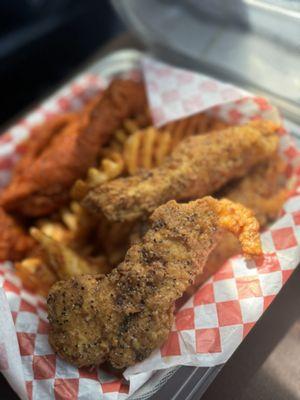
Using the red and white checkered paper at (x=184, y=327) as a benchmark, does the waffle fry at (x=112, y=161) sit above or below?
above

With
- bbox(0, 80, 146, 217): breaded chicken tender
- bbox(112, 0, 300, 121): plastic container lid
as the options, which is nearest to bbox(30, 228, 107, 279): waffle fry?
bbox(0, 80, 146, 217): breaded chicken tender

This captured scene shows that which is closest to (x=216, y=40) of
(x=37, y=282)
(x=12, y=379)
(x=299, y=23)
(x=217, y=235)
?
(x=299, y=23)

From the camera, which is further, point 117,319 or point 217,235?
point 217,235

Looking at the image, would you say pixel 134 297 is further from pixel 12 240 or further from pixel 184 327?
pixel 12 240

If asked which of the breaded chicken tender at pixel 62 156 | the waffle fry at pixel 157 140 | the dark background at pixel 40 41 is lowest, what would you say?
the waffle fry at pixel 157 140

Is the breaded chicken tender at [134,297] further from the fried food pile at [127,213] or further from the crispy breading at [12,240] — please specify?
the crispy breading at [12,240]

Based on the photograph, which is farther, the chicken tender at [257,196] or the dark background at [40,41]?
the dark background at [40,41]

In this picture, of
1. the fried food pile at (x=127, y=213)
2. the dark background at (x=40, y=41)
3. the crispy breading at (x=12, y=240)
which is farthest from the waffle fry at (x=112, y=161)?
the dark background at (x=40, y=41)

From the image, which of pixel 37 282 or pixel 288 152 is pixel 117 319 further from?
pixel 288 152
